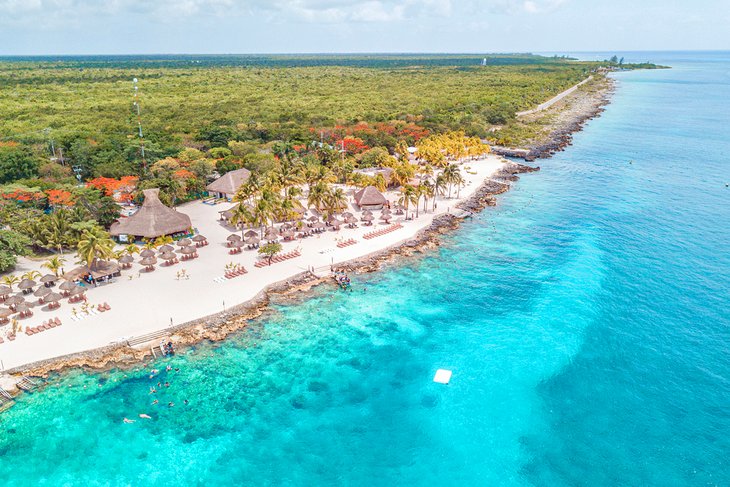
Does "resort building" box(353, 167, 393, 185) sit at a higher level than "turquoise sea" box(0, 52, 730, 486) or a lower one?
higher

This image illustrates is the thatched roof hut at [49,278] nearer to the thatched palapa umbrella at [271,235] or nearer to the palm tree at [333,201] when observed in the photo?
the thatched palapa umbrella at [271,235]

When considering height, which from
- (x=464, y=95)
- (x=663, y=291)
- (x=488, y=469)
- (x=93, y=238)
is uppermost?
(x=464, y=95)

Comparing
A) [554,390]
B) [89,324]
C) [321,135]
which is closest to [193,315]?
[89,324]

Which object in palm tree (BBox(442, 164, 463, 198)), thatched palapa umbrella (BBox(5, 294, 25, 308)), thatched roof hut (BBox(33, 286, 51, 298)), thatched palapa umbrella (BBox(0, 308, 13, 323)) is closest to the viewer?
thatched palapa umbrella (BBox(0, 308, 13, 323))

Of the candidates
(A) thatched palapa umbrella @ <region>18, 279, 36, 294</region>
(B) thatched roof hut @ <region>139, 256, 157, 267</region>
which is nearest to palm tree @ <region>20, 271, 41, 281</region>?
(A) thatched palapa umbrella @ <region>18, 279, 36, 294</region>

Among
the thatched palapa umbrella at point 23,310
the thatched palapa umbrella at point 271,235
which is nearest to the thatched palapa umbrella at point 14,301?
the thatched palapa umbrella at point 23,310

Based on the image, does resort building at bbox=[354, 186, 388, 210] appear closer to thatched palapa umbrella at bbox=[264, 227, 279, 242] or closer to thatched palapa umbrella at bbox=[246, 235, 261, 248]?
thatched palapa umbrella at bbox=[264, 227, 279, 242]

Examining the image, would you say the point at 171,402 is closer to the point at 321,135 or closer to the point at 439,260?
the point at 439,260
